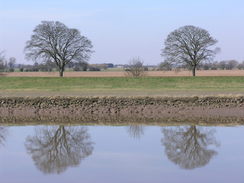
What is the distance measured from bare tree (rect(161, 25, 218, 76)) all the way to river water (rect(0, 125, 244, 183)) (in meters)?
45.7

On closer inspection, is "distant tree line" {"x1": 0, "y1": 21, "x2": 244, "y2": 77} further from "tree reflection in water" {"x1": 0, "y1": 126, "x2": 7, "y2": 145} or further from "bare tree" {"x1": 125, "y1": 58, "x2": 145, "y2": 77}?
"tree reflection in water" {"x1": 0, "y1": 126, "x2": 7, "y2": 145}

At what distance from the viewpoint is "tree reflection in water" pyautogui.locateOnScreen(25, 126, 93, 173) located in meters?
13.4

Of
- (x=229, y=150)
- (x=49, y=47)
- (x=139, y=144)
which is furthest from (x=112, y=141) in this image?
(x=49, y=47)

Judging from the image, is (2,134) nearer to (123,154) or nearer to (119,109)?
(123,154)

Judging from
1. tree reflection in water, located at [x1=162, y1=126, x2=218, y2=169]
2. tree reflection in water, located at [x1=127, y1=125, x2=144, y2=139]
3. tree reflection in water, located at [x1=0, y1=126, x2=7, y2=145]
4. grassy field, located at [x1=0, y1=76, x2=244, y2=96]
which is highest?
grassy field, located at [x1=0, y1=76, x2=244, y2=96]

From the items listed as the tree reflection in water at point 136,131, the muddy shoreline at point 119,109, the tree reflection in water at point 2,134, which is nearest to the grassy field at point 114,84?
the muddy shoreline at point 119,109

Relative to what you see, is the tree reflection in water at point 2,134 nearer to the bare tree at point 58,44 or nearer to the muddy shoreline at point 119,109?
the muddy shoreline at point 119,109

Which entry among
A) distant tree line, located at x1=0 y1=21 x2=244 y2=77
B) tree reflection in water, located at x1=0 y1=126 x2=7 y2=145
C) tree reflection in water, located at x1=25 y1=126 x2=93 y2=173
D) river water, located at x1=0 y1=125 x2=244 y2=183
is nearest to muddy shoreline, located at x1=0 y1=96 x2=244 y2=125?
tree reflection in water, located at x1=0 y1=126 x2=7 y2=145

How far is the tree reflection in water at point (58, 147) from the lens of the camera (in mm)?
13438

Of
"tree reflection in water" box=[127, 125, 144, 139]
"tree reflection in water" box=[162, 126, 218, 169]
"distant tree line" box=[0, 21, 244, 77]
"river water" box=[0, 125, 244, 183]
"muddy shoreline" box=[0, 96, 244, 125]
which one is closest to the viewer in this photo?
"river water" box=[0, 125, 244, 183]

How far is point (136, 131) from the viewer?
2012 cm

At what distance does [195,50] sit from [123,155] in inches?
2093

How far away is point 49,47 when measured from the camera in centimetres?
6544

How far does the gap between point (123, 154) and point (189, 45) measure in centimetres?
5284
